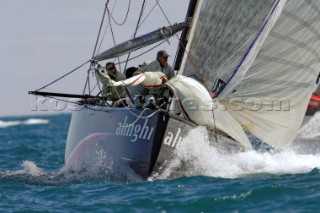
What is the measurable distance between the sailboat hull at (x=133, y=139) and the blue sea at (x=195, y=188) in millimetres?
152

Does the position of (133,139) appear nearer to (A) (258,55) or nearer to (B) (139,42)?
(B) (139,42)

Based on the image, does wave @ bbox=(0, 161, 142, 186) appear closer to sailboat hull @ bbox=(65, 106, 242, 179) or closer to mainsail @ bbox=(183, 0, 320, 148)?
sailboat hull @ bbox=(65, 106, 242, 179)

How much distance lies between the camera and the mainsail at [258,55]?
10.5 m

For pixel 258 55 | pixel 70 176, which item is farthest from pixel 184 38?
pixel 70 176

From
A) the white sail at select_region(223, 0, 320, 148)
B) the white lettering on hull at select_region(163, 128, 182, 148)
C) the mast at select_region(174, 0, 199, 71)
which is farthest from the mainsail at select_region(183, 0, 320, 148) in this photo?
the white lettering on hull at select_region(163, 128, 182, 148)

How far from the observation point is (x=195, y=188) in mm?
8484

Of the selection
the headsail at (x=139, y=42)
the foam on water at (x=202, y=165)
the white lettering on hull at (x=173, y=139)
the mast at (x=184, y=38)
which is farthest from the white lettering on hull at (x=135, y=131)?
the mast at (x=184, y=38)

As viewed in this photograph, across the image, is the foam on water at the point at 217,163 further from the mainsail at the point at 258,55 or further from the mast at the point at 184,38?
the mast at the point at 184,38

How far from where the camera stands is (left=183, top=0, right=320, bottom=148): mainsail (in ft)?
34.4

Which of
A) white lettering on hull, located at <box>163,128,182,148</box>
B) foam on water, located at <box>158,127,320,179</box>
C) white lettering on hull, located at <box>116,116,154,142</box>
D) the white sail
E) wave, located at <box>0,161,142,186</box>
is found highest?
the white sail

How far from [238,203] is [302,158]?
12.0 ft

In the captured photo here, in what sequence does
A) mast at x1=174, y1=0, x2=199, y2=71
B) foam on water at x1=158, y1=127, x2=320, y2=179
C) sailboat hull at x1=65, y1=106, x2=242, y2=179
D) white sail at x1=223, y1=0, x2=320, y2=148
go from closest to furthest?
1. sailboat hull at x1=65, y1=106, x2=242, y2=179
2. foam on water at x1=158, y1=127, x2=320, y2=179
3. white sail at x1=223, y1=0, x2=320, y2=148
4. mast at x1=174, y1=0, x2=199, y2=71

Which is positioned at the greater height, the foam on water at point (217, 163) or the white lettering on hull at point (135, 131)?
the white lettering on hull at point (135, 131)

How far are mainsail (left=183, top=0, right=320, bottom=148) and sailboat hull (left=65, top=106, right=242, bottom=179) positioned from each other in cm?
64
